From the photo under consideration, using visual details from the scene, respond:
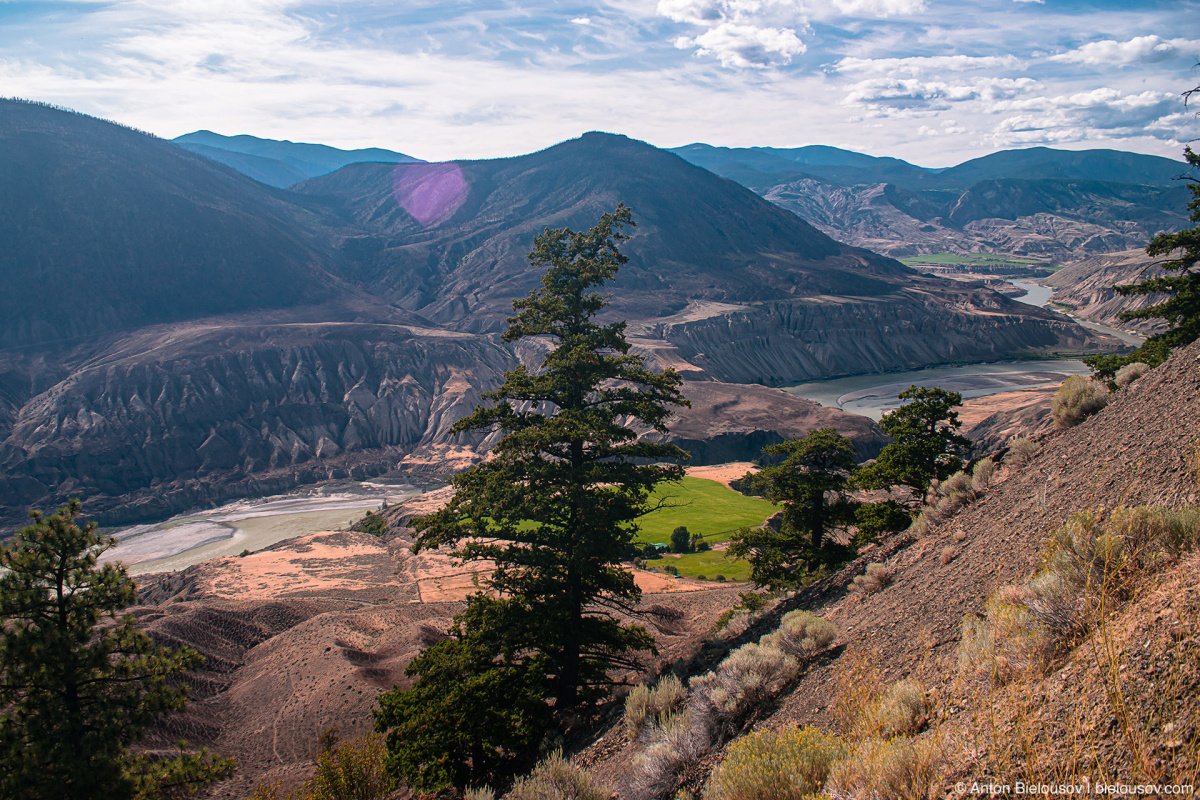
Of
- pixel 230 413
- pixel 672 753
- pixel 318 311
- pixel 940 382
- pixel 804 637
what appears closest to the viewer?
pixel 672 753

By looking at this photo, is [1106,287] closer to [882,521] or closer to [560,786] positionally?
[882,521]

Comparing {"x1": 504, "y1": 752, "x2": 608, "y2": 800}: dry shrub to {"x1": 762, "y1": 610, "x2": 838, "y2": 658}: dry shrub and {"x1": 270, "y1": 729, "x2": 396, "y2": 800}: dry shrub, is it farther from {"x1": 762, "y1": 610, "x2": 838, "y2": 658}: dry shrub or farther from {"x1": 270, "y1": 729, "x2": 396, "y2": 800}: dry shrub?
{"x1": 270, "y1": 729, "x2": 396, "y2": 800}: dry shrub

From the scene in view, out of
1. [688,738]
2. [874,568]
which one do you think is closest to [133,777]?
[688,738]

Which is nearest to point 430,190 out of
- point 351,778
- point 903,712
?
point 351,778

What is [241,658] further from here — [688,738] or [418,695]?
[688,738]

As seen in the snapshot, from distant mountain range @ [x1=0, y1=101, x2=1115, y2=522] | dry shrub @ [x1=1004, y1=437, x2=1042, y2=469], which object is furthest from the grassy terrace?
distant mountain range @ [x1=0, y1=101, x2=1115, y2=522]
